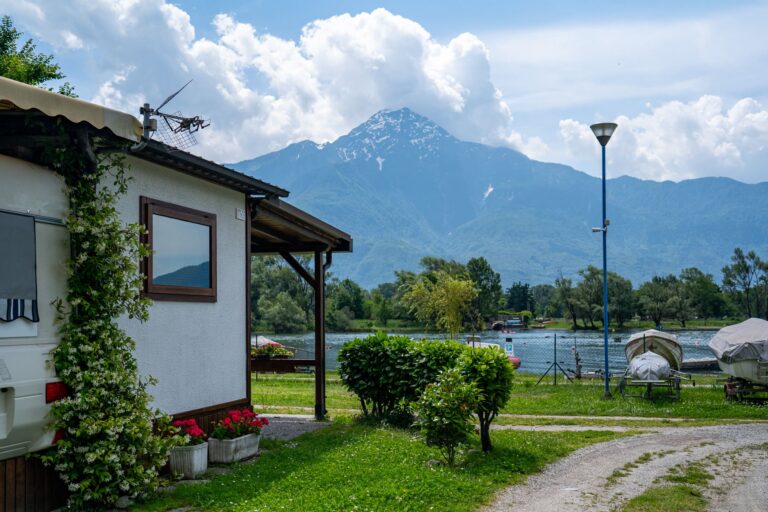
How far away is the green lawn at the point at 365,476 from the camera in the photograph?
6.98m

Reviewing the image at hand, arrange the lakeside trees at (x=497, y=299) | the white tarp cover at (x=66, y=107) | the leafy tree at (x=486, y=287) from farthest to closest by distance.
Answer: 1. the leafy tree at (x=486, y=287)
2. the lakeside trees at (x=497, y=299)
3. the white tarp cover at (x=66, y=107)

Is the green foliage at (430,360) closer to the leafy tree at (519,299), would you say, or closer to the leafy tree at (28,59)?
the leafy tree at (28,59)

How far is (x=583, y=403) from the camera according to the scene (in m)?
16.0

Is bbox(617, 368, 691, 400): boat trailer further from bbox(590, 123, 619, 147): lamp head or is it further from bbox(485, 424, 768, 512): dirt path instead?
bbox(590, 123, 619, 147): lamp head

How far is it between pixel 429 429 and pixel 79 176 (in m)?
4.84

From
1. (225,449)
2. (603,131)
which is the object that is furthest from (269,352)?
(603,131)

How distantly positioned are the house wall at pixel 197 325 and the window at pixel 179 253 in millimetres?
106

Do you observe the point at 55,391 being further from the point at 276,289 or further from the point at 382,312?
the point at 382,312

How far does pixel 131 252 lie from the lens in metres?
7.12

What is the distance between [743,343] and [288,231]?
35.3 feet

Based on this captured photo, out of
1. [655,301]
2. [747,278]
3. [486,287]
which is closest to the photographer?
[655,301]

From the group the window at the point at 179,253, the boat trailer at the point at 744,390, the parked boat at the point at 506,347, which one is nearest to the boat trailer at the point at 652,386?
the boat trailer at the point at 744,390

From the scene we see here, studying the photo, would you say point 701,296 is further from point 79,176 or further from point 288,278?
point 79,176

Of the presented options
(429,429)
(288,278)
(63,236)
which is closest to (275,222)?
(429,429)
